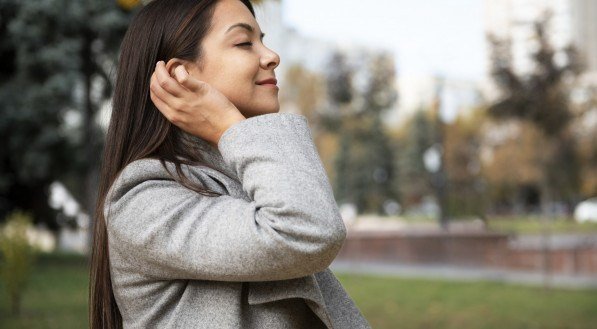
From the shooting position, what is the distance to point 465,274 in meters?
13.9

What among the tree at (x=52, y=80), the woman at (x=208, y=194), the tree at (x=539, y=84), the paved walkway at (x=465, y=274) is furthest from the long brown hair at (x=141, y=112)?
the tree at (x=539, y=84)

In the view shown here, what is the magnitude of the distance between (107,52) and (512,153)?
74.2 ft

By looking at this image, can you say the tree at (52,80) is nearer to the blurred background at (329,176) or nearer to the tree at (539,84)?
the blurred background at (329,176)

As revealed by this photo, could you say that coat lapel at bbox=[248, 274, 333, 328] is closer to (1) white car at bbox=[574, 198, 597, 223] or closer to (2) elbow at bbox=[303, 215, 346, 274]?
(2) elbow at bbox=[303, 215, 346, 274]

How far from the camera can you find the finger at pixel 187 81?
3.92 ft

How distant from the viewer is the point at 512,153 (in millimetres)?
32594

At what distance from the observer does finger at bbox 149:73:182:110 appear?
1209 mm

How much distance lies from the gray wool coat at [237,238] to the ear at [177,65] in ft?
0.53

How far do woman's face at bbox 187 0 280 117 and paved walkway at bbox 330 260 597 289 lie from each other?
10.7 meters

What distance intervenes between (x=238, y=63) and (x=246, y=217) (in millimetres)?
306

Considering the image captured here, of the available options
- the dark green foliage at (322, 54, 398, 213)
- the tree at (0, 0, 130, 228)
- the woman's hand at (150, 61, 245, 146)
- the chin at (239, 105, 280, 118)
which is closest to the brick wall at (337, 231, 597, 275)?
the tree at (0, 0, 130, 228)

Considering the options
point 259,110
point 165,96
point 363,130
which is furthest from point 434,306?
point 363,130

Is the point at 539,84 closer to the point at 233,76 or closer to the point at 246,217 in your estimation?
the point at 233,76

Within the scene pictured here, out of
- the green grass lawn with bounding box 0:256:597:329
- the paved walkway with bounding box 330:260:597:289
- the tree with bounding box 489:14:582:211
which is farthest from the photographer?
the tree with bounding box 489:14:582:211
